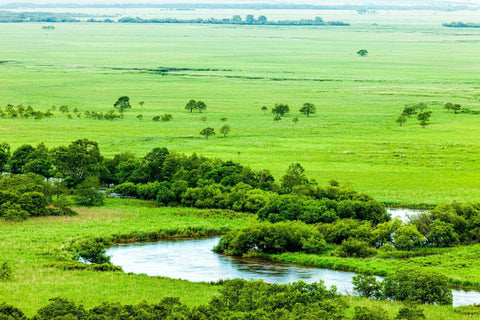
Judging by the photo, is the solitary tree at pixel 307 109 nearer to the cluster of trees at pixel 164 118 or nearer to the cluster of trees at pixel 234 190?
the cluster of trees at pixel 164 118

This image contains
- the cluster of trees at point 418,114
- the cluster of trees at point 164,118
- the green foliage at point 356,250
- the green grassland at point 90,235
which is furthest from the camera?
the cluster of trees at point 164,118

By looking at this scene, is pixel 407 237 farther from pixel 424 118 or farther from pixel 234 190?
pixel 424 118

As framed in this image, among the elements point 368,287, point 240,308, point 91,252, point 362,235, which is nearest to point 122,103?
point 91,252

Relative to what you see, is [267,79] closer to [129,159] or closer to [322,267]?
[129,159]

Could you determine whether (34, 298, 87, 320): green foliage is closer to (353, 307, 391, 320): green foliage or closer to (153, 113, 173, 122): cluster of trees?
(353, 307, 391, 320): green foliage

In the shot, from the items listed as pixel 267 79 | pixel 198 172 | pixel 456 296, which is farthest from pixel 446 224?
pixel 267 79

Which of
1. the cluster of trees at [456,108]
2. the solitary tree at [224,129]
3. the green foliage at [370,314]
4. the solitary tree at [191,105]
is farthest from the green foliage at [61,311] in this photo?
the cluster of trees at [456,108]
